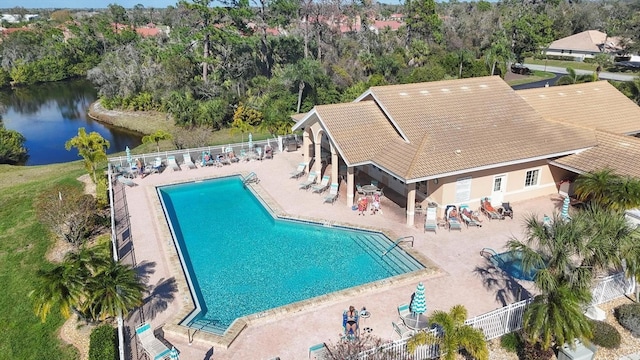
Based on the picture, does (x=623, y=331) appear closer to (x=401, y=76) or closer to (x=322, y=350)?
(x=322, y=350)

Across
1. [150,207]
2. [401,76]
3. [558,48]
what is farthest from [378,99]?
[558,48]

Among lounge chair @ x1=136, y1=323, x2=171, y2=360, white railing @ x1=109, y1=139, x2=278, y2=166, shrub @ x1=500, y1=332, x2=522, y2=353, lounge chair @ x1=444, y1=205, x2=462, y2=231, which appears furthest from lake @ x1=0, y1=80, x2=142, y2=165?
shrub @ x1=500, y1=332, x2=522, y2=353

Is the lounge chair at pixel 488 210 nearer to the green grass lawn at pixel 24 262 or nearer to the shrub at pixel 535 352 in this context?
the shrub at pixel 535 352

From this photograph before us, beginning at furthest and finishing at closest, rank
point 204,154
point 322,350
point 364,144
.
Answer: point 204,154, point 364,144, point 322,350

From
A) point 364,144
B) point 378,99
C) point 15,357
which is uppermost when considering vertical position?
point 378,99

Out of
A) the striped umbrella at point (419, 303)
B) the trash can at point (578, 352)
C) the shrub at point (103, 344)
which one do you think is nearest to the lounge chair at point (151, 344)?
the shrub at point (103, 344)

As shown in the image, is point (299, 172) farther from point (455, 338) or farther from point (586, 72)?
point (586, 72)

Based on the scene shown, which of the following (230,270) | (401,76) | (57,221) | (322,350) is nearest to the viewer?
(322,350)
